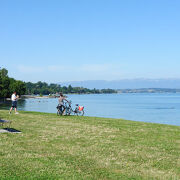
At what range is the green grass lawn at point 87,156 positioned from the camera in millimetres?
7863

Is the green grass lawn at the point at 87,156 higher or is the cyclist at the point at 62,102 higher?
the cyclist at the point at 62,102

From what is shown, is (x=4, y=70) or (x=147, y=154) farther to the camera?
(x=4, y=70)

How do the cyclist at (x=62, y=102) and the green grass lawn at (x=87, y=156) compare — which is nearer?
the green grass lawn at (x=87, y=156)

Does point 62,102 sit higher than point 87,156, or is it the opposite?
point 62,102

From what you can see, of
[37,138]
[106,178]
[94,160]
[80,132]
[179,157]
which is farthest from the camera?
[80,132]

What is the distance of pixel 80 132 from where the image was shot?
A: 598 inches

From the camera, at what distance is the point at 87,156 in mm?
9781

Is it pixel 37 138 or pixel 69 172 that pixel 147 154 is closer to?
pixel 69 172

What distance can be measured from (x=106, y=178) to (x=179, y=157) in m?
3.67

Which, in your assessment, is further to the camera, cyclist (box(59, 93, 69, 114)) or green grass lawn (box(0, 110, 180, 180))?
Result: cyclist (box(59, 93, 69, 114))

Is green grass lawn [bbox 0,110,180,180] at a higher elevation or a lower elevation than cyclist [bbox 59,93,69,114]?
lower

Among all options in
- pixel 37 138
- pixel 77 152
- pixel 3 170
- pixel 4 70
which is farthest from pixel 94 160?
pixel 4 70

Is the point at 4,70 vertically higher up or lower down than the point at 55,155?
higher up

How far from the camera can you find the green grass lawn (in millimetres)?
7863
